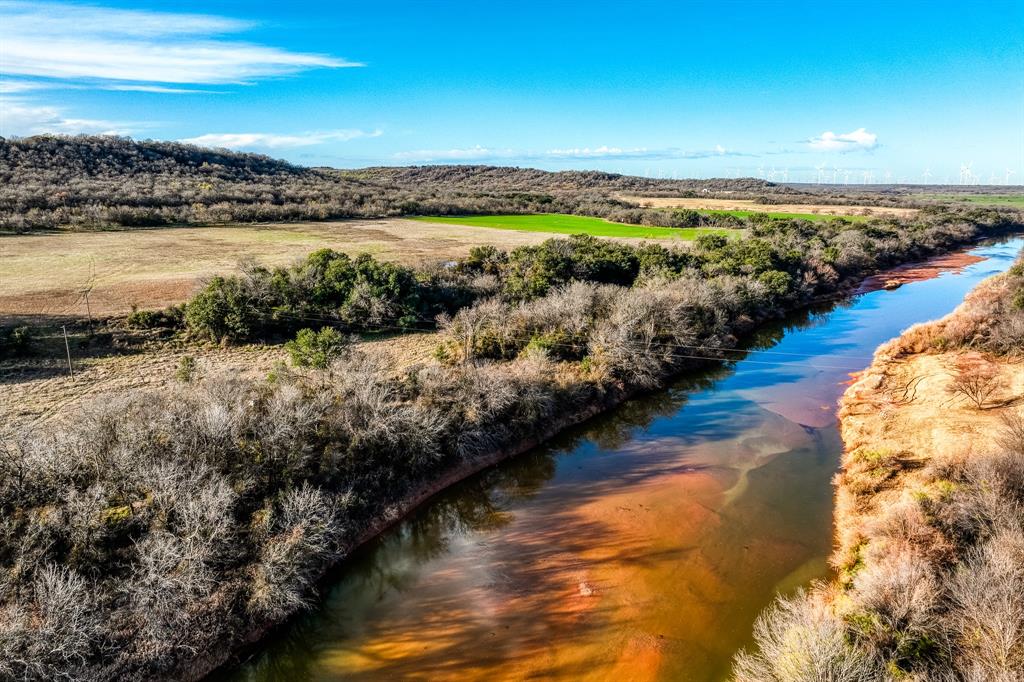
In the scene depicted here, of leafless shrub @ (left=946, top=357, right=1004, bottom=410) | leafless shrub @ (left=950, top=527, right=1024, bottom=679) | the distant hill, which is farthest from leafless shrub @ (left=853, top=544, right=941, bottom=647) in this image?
the distant hill

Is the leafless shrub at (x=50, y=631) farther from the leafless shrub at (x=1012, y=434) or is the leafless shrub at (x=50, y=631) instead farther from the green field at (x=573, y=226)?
the green field at (x=573, y=226)

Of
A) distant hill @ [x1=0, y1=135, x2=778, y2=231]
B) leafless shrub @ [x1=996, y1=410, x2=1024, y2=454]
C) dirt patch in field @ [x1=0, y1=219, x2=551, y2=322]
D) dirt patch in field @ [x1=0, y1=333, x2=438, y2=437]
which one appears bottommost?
leafless shrub @ [x1=996, y1=410, x2=1024, y2=454]

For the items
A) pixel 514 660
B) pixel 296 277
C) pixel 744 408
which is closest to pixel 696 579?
pixel 514 660

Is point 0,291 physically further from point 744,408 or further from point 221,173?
point 221,173

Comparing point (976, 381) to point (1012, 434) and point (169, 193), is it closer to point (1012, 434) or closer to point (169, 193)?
point (1012, 434)

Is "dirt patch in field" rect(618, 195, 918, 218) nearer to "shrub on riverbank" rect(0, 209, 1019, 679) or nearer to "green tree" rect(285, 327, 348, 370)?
"shrub on riverbank" rect(0, 209, 1019, 679)

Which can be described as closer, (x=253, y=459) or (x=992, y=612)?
(x=992, y=612)

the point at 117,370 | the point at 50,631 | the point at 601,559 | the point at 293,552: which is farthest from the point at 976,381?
the point at 117,370
